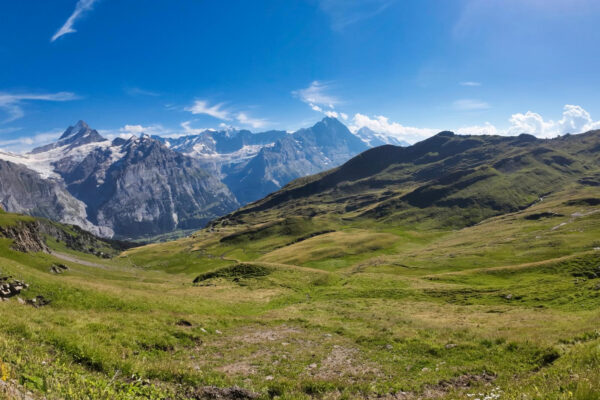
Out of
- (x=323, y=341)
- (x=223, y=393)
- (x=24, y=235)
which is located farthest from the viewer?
(x=24, y=235)

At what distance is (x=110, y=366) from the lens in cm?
1215

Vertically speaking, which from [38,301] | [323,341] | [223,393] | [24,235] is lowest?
[323,341]

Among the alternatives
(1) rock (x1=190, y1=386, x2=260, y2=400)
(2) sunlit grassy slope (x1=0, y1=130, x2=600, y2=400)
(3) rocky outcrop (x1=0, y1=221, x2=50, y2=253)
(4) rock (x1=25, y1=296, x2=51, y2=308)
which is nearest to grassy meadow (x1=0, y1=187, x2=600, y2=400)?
(2) sunlit grassy slope (x1=0, y1=130, x2=600, y2=400)

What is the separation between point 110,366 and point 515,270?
7316 centimetres

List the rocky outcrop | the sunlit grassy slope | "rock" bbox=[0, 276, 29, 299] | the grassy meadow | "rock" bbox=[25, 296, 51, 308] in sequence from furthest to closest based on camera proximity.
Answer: the rocky outcrop, "rock" bbox=[25, 296, 51, 308], "rock" bbox=[0, 276, 29, 299], the sunlit grassy slope, the grassy meadow

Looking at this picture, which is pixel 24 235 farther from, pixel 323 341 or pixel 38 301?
pixel 323 341

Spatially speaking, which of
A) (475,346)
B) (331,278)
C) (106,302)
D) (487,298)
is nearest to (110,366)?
(106,302)

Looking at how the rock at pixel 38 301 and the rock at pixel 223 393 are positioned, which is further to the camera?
the rock at pixel 38 301

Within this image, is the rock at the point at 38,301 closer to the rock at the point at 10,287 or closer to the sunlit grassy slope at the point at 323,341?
the sunlit grassy slope at the point at 323,341

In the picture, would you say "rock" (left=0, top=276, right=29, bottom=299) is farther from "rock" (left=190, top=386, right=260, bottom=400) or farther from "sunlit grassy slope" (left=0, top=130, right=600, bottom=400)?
"rock" (left=190, top=386, right=260, bottom=400)

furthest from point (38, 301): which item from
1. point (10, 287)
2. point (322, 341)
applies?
point (322, 341)

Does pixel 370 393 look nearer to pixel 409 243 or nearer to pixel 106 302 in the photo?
pixel 106 302

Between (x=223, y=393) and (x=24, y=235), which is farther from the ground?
(x=24, y=235)

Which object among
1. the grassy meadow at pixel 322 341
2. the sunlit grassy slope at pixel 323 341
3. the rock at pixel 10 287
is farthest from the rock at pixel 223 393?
the rock at pixel 10 287
